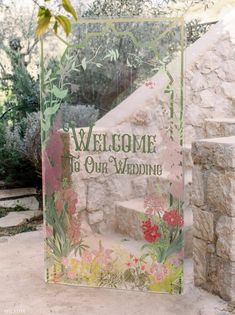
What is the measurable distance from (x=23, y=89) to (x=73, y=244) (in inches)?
142

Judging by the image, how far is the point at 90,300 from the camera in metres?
2.73

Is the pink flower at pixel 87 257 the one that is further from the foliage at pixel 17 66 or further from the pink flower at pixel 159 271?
the foliage at pixel 17 66

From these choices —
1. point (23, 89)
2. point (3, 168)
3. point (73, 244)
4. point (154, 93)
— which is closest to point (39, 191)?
point (3, 168)

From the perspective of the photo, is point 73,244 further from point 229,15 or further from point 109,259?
point 229,15

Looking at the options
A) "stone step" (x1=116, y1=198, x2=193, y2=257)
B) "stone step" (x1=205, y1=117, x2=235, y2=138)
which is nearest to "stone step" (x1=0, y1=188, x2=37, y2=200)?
"stone step" (x1=205, y1=117, x2=235, y2=138)

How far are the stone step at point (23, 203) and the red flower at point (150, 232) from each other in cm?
268

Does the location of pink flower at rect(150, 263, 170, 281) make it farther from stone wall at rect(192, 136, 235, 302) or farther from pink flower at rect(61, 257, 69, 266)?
pink flower at rect(61, 257, 69, 266)

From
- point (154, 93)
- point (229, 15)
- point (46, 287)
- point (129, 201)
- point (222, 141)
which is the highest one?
point (229, 15)

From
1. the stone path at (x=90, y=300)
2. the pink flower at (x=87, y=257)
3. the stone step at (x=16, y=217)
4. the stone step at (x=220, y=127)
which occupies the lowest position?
the stone path at (x=90, y=300)

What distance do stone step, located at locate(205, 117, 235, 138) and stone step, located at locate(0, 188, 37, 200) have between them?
2.71 meters

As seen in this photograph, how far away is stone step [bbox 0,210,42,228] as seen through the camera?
4.73 m

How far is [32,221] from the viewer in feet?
15.9

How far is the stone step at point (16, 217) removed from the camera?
4734mm

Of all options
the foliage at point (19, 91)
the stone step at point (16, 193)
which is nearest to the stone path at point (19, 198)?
the stone step at point (16, 193)
